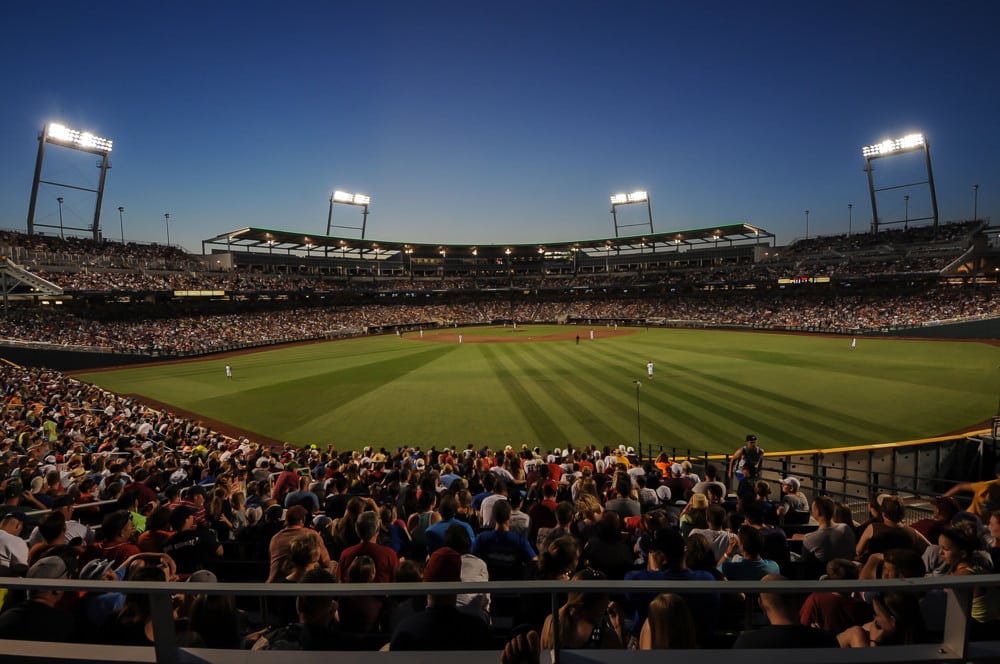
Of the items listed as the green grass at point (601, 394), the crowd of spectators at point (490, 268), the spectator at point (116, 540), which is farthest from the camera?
the crowd of spectators at point (490, 268)

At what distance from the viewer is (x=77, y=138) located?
5450cm

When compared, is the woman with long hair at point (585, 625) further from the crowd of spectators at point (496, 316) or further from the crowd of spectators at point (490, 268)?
the crowd of spectators at point (490, 268)

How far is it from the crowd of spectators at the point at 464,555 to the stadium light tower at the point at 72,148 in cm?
6331

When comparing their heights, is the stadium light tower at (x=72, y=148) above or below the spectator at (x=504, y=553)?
above

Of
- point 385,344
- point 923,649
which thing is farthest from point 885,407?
point 385,344

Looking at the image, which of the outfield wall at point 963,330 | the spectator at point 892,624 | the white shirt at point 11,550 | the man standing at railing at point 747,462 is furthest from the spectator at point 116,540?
the outfield wall at point 963,330

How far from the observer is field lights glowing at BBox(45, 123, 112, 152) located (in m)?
52.3

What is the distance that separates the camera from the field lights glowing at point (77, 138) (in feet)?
172

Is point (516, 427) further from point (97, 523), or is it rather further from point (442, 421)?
point (97, 523)

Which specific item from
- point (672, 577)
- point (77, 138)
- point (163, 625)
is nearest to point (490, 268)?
point (77, 138)

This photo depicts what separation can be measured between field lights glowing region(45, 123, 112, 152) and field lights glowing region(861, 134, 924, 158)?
107 meters

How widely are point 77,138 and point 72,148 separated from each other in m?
A: 1.51

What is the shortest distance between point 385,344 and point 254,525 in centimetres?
4608

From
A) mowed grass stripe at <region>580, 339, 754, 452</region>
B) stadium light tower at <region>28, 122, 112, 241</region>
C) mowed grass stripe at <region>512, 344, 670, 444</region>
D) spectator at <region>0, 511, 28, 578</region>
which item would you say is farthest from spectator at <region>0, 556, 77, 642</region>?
stadium light tower at <region>28, 122, 112, 241</region>
